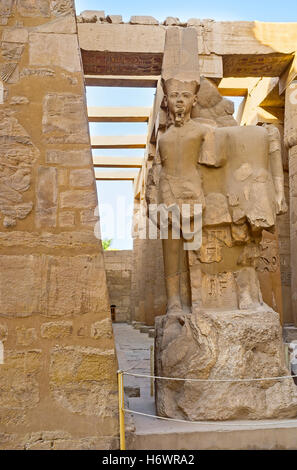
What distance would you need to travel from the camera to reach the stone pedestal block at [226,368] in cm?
319

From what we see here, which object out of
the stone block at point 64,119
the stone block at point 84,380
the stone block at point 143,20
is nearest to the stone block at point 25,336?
the stone block at point 84,380

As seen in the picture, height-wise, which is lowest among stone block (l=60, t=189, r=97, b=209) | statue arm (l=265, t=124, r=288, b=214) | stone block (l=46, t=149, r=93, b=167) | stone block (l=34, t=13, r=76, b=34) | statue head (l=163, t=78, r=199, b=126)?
stone block (l=60, t=189, r=97, b=209)

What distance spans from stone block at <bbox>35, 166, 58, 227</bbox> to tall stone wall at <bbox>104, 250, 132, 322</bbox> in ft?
46.7

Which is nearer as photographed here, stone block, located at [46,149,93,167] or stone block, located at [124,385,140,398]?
stone block, located at [46,149,93,167]

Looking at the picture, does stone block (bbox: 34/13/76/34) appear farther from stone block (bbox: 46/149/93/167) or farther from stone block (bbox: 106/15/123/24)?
stone block (bbox: 106/15/123/24)

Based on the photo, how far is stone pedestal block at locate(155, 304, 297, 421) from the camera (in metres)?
3.19

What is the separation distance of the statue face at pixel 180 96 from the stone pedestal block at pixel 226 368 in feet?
5.43

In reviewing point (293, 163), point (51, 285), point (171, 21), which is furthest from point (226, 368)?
point (171, 21)

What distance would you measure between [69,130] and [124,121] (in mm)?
10453

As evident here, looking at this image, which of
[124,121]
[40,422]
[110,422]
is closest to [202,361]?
[110,422]

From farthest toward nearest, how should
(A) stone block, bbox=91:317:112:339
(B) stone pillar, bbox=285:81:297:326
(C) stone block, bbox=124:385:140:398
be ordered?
1. (B) stone pillar, bbox=285:81:297:326
2. (C) stone block, bbox=124:385:140:398
3. (A) stone block, bbox=91:317:112:339

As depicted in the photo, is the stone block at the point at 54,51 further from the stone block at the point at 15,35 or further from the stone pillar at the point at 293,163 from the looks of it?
the stone pillar at the point at 293,163

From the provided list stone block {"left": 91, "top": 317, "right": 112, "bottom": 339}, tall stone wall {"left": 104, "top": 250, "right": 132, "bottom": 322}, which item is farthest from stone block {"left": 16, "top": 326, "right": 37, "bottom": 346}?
tall stone wall {"left": 104, "top": 250, "right": 132, "bottom": 322}
